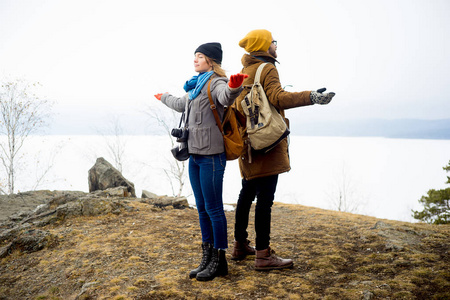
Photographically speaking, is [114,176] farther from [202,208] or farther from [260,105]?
[260,105]

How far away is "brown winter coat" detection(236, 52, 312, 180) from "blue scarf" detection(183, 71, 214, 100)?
449 millimetres

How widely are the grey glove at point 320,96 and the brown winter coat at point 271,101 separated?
13cm

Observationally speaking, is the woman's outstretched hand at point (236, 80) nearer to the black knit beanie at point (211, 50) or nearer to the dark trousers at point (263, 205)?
the black knit beanie at point (211, 50)

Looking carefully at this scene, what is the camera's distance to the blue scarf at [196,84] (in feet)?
9.29

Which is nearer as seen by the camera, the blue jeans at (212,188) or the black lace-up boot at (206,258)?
the blue jeans at (212,188)

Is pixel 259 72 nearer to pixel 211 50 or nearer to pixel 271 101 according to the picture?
pixel 271 101

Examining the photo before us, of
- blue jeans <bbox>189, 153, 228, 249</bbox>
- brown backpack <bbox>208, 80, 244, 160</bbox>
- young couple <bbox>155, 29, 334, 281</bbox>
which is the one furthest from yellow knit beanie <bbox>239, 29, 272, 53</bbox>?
blue jeans <bbox>189, 153, 228, 249</bbox>

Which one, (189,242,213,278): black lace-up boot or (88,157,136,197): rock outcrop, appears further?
(88,157,136,197): rock outcrop

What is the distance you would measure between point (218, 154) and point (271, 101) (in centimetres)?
72

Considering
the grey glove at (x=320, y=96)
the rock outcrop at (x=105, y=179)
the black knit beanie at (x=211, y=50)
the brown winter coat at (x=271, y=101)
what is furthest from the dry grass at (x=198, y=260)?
the rock outcrop at (x=105, y=179)

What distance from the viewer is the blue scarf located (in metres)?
2.83

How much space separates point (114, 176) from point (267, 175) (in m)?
6.97

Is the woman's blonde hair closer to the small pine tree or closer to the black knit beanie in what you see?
the black knit beanie

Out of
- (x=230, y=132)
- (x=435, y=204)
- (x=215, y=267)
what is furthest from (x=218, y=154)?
(x=435, y=204)
